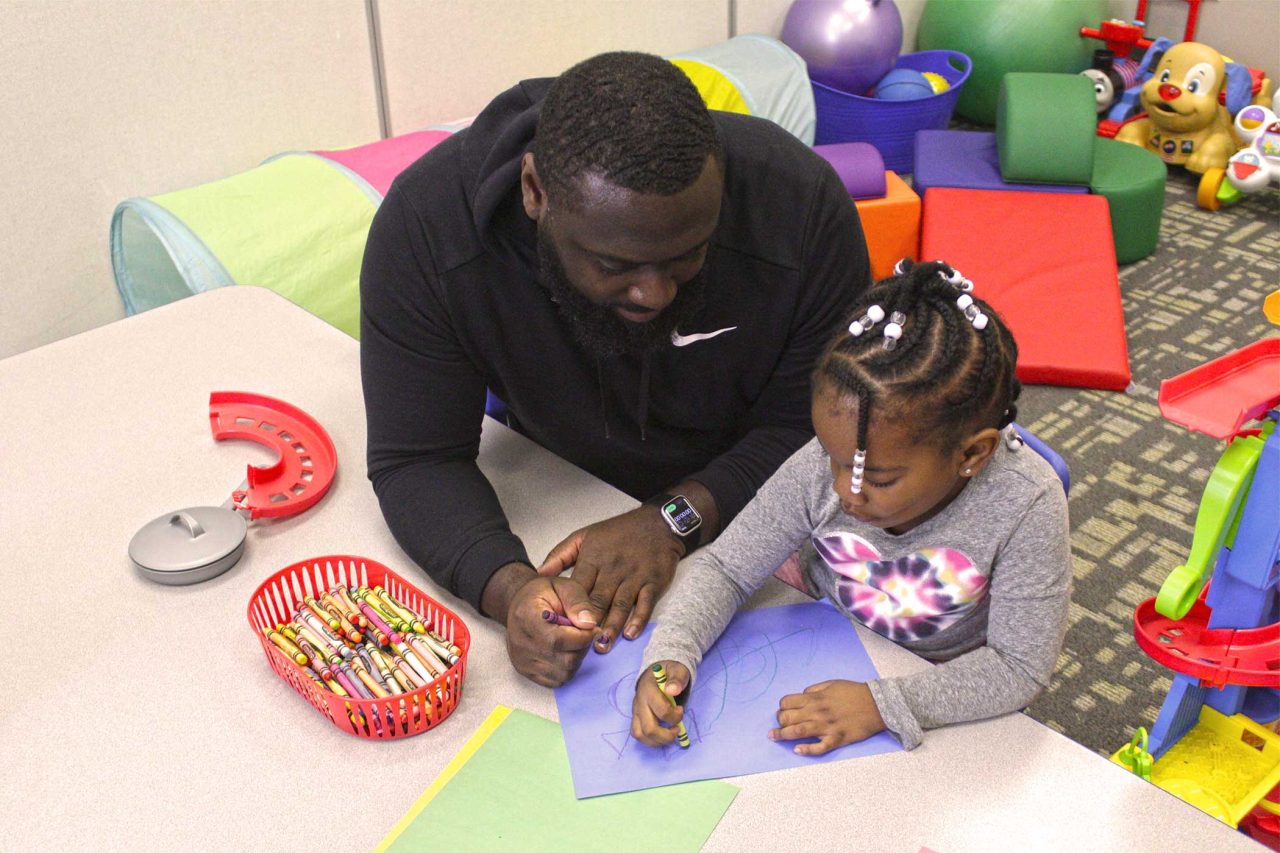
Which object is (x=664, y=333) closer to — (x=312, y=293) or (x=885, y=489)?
(x=885, y=489)

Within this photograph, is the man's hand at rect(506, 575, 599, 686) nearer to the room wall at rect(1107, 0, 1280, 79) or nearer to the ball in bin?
the ball in bin

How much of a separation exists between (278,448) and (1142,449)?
6.16 ft

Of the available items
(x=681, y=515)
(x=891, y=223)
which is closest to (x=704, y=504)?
(x=681, y=515)

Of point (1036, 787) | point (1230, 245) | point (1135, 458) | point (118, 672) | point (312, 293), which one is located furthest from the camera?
point (1230, 245)

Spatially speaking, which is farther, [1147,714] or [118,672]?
[1147,714]

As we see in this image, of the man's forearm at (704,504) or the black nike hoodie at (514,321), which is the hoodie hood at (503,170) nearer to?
the black nike hoodie at (514,321)

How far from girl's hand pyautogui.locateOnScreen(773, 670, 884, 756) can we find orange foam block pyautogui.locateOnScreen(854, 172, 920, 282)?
6.65ft

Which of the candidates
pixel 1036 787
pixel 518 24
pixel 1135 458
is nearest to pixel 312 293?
pixel 518 24

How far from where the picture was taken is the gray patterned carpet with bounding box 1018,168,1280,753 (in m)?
1.77

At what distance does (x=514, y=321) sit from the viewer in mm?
1184

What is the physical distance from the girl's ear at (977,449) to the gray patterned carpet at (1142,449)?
900 millimetres

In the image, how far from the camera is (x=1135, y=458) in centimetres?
233

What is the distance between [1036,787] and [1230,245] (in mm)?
2897

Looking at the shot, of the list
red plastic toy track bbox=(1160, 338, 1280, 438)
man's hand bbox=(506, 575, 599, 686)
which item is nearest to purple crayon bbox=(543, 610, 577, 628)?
man's hand bbox=(506, 575, 599, 686)
